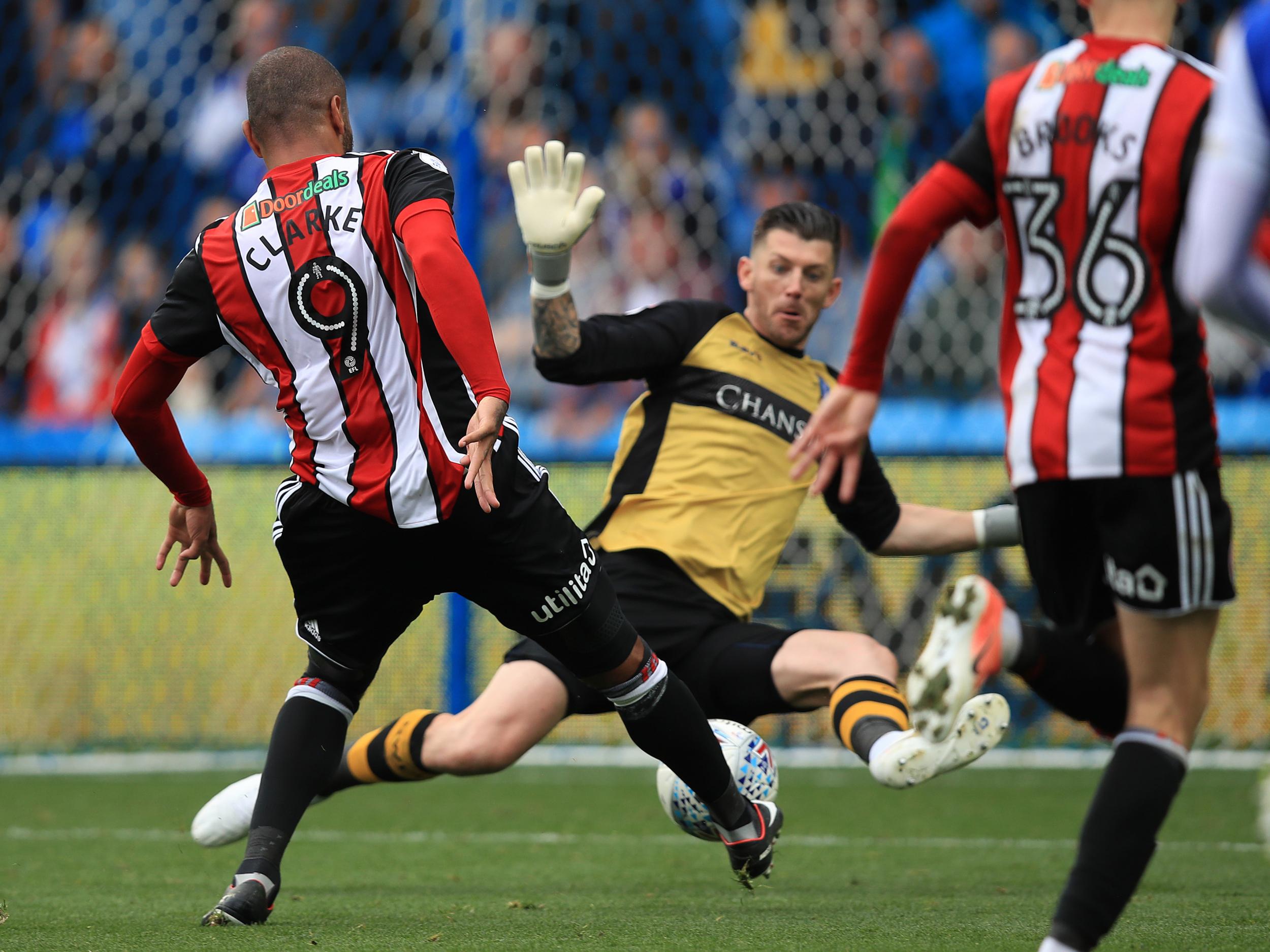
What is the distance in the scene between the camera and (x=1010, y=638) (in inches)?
117

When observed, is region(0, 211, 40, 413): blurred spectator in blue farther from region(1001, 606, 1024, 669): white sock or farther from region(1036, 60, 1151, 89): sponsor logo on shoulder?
region(1036, 60, 1151, 89): sponsor logo on shoulder

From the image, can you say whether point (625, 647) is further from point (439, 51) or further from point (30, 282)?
point (30, 282)

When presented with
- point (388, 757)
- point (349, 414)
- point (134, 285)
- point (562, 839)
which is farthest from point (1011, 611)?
point (134, 285)

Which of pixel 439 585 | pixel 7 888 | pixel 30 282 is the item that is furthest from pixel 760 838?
Answer: pixel 30 282

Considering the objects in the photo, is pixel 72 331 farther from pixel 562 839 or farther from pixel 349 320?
pixel 349 320

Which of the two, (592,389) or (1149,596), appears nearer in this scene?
(1149,596)

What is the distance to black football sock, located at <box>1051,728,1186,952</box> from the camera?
7.68 feet

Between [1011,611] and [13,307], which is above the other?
[1011,611]

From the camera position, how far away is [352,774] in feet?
14.3

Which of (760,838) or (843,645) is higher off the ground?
(843,645)

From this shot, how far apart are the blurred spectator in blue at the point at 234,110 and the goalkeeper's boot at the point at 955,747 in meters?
6.37

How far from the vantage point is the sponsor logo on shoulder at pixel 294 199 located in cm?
327

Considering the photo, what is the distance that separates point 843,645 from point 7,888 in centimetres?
221

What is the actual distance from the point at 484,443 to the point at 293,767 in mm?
961
